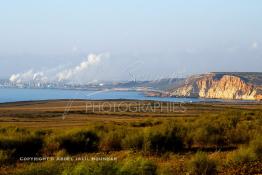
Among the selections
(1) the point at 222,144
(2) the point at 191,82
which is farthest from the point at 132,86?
(1) the point at 222,144

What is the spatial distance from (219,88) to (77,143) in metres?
161

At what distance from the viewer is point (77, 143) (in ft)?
62.5

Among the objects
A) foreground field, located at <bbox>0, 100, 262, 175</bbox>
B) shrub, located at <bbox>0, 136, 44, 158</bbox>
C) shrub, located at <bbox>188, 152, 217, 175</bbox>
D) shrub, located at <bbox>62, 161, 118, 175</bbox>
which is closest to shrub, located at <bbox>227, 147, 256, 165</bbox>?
foreground field, located at <bbox>0, 100, 262, 175</bbox>

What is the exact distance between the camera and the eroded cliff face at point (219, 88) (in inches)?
6299

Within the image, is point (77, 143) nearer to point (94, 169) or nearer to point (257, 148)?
point (257, 148)

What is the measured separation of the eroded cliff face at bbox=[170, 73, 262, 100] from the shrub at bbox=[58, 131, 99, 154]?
420 ft

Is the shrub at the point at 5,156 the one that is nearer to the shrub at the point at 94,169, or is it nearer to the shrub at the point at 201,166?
the shrub at the point at 94,169

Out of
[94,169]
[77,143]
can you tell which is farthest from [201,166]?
[77,143]

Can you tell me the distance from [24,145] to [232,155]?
787 centimetres

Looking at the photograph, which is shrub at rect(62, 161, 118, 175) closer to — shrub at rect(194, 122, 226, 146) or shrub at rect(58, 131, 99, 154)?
shrub at rect(58, 131, 99, 154)

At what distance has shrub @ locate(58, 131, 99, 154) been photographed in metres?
18.8

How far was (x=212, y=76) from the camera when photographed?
193 meters

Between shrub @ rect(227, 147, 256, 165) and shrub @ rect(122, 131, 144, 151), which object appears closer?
shrub @ rect(227, 147, 256, 165)

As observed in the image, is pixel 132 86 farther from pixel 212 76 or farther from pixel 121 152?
pixel 121 152
